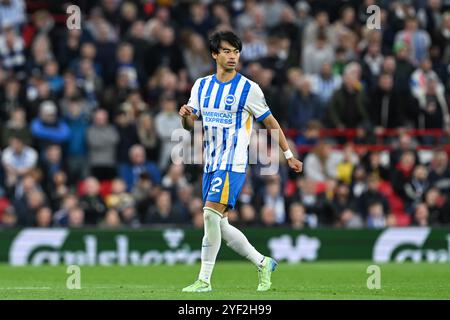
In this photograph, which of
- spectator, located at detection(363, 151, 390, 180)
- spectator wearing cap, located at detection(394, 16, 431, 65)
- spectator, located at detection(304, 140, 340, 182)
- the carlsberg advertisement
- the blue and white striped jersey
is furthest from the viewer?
spectator wearing cap, located at detection(394, 16, 431, 65)

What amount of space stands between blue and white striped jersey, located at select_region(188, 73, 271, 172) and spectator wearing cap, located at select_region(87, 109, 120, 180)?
32.2ft

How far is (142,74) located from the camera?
77.5ft

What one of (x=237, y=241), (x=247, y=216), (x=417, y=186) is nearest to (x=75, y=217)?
(x=247, y=216)

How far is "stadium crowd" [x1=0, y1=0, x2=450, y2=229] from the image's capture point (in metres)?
21.3

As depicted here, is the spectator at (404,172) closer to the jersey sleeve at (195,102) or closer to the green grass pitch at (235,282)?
the green grass pitch at (235,282)

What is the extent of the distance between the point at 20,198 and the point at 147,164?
2.63 m

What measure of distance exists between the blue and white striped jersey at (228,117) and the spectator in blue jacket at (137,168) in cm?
963

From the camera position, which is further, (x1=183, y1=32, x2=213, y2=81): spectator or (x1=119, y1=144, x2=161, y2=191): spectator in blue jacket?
(x1=183, y1=32, x2=213, y2=81): spectator

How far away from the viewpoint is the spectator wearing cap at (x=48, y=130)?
21.8 m

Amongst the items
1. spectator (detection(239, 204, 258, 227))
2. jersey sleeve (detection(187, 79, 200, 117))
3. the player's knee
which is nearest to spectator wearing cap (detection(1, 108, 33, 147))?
spectator (detection(239, 204, 258, 227))

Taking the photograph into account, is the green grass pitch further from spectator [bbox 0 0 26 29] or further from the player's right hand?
spectator [bbox 0 0 26 29]

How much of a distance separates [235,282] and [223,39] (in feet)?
12.1

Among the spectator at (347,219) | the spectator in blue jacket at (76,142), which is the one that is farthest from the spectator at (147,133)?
the spectator at (347,219)

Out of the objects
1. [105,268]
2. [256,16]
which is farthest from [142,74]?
[105,268]
